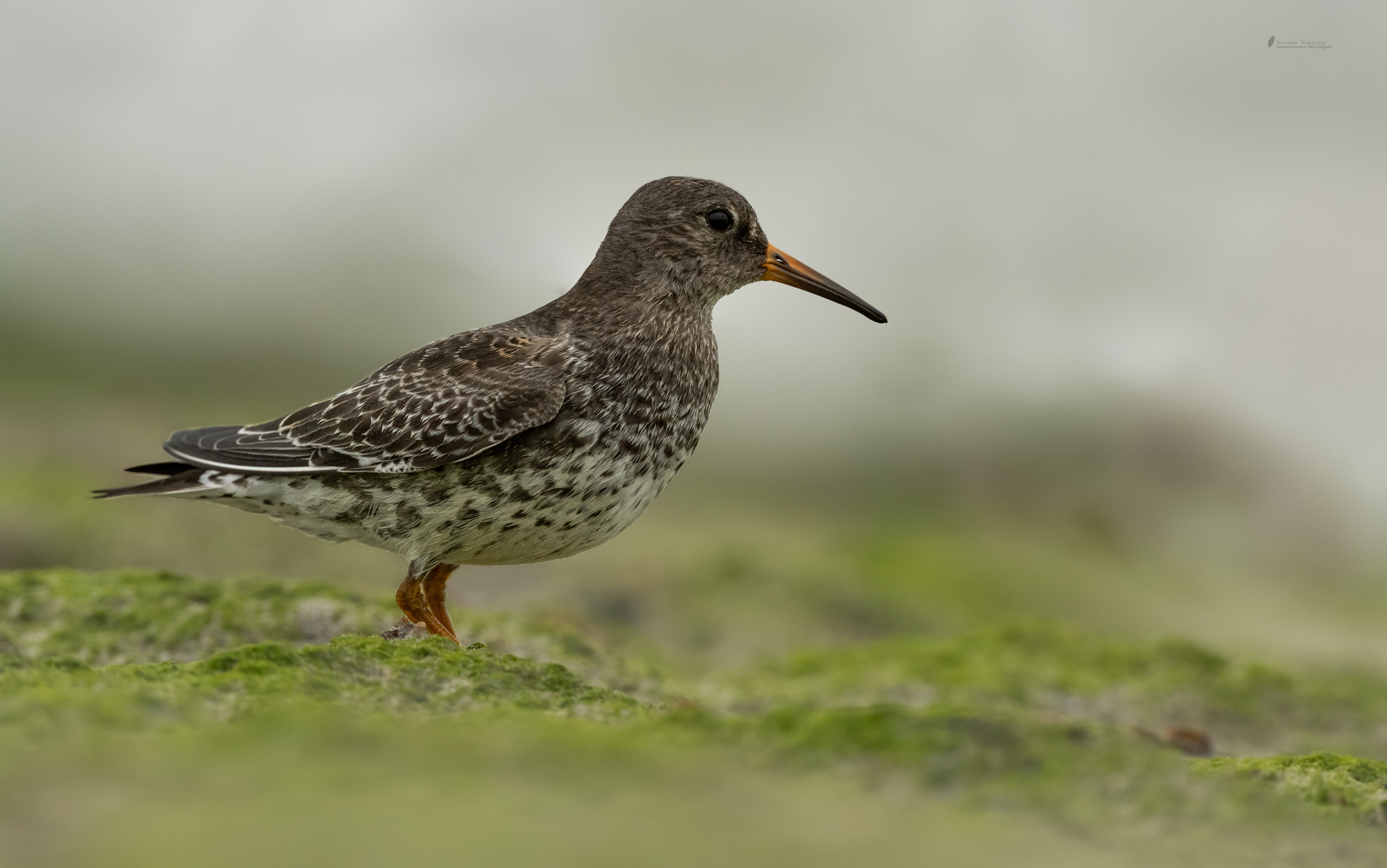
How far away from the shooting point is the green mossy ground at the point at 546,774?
145 inches

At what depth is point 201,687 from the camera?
5.14m

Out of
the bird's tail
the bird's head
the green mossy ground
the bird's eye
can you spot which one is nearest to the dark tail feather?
the bird's tail

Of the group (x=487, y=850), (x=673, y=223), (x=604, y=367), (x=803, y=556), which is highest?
(x=673, y=223)

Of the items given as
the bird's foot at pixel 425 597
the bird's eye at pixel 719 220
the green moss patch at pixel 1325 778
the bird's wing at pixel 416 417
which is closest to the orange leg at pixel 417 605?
the bird's foot at pixel 425 597

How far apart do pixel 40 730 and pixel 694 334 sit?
4702 mm

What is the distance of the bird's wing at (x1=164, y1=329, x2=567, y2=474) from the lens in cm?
696

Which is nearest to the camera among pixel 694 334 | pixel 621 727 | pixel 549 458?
pixel 621 727

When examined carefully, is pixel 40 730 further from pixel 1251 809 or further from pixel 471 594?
pixel 471 594

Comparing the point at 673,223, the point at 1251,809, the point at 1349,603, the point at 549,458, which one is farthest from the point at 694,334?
the point at 1349,603

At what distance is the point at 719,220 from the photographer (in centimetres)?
832

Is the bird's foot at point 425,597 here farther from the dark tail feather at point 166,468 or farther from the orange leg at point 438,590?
the dark tail feather at point 166,468

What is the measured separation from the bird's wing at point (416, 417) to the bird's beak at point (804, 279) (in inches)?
72.9

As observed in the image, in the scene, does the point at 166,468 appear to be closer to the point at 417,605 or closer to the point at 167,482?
the point at 167,482

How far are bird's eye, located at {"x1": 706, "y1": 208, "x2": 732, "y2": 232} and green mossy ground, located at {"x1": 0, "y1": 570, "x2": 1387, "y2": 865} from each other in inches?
131
